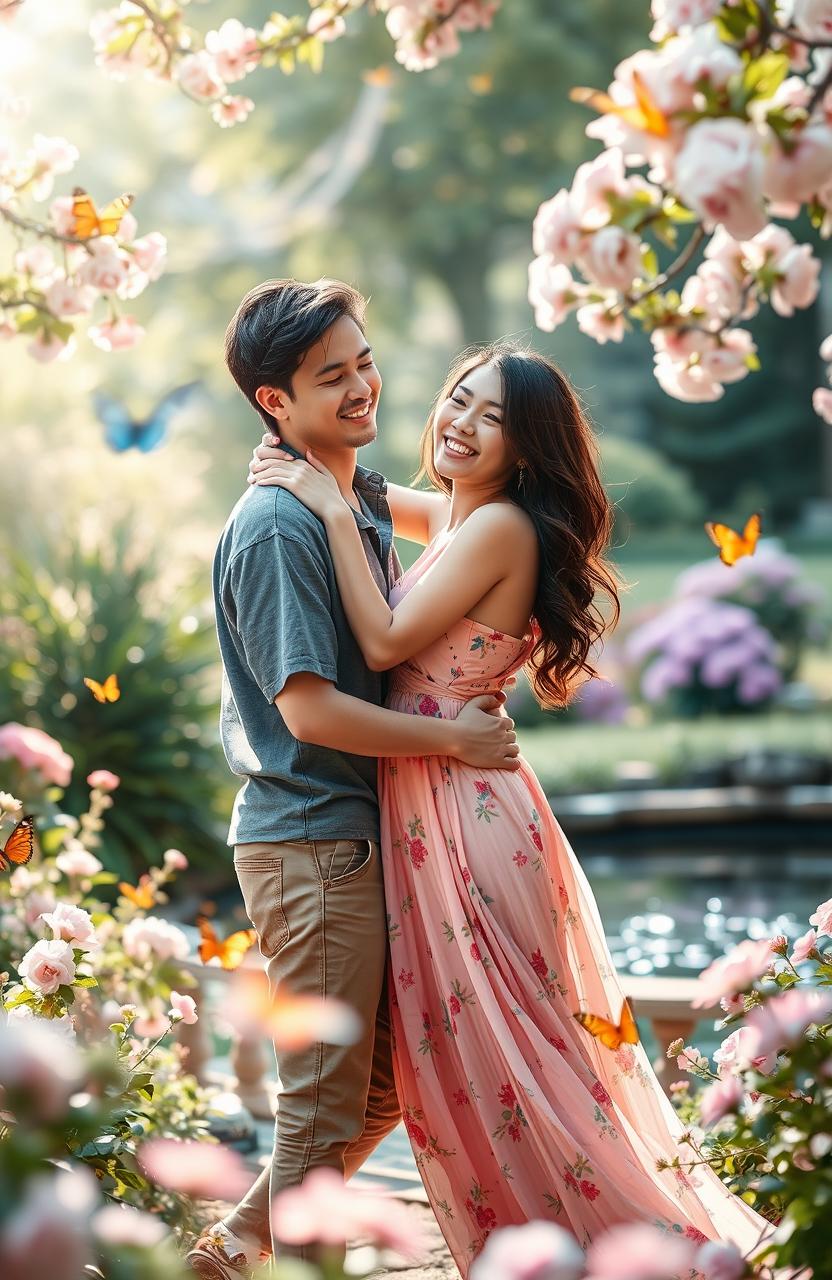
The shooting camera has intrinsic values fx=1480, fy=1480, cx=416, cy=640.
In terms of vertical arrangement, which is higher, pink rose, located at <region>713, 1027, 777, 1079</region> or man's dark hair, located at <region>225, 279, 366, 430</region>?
man's dark hair, located at <region>225, 279, 366, 430</region>

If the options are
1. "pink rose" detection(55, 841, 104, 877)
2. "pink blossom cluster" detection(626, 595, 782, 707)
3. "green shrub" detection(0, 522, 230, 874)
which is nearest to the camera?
"pink rose" detection(55, 841, 104, 877)

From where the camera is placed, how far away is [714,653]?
10.3m

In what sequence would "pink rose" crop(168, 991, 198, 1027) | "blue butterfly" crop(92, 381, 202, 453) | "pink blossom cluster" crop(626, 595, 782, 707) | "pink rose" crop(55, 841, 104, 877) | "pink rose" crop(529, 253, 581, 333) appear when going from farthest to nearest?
"pink blossom cluster" crop(626, 595, 782, 707) → "blue butterfly" crop(92, 381, 202, 453) → "pink rose" crop(55, 841, 104, 877) → "pink rose" crop(168, 991, 198, 1027) → "pink rose" crop(529, 253, 581, 333)

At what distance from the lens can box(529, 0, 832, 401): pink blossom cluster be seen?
1606mm

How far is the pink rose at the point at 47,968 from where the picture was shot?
237 centimetres

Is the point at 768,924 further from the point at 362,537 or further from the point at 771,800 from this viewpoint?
the point at 362,537

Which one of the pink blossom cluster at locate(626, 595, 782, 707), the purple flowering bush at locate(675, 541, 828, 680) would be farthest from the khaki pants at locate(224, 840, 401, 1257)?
the purple flowering bush at locate(675, 541, 828, 680)

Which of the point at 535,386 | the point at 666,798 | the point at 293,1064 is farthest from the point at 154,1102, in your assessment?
the point at 666,798

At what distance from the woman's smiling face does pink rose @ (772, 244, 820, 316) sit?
593 millimetres

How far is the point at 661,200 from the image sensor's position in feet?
6.25

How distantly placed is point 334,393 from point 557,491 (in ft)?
1.42

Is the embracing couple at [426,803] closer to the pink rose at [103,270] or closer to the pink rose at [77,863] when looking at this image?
the pink rose at [103,270]

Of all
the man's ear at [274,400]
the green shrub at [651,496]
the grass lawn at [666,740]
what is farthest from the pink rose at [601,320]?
the green shrub at [651,496]

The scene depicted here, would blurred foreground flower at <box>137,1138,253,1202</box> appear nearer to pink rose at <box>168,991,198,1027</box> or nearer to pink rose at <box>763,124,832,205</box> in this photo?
pink rose at <box>763,124,832,205</box>
